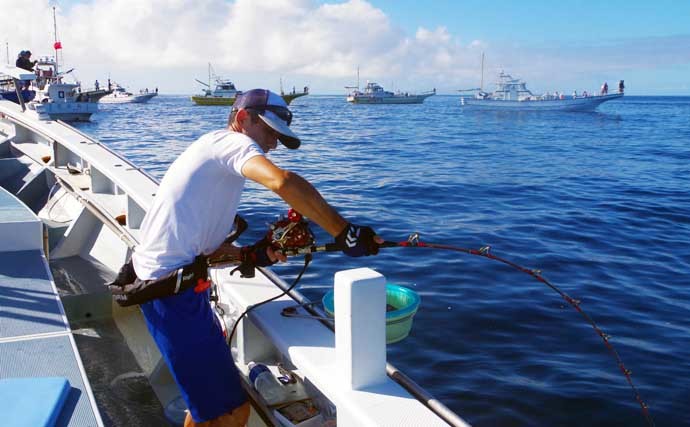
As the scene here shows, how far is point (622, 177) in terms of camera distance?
18.4 m

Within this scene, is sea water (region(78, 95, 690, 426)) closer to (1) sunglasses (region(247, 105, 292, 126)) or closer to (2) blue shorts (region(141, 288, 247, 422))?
(2) blue shorts (region(141, 288, 247, 422))

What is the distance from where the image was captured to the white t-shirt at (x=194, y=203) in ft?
7.77

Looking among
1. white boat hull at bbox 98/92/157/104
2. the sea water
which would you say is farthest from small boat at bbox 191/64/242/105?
the sea water

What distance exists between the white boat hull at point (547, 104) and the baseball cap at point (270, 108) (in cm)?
6983

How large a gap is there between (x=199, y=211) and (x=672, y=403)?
15.4ft

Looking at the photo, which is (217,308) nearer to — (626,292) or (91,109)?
(626,292)

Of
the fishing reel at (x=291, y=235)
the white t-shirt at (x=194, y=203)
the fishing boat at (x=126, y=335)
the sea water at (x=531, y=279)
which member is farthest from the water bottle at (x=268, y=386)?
the sea water at (x=531, y=279)

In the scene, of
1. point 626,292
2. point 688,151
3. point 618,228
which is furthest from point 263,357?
point 688,151

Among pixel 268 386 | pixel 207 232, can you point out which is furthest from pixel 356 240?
pixel 268 386

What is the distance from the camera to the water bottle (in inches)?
118

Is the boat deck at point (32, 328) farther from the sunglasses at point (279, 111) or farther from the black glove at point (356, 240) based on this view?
the sunglasses at point (279, 111)

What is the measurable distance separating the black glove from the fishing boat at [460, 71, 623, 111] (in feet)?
230

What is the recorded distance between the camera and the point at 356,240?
237cm

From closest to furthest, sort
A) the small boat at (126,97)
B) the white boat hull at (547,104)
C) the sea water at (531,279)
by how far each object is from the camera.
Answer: the sea water at (531,279) → the white boat hull at (547,104) → the small boat at (126,97)
